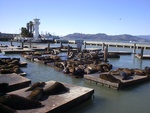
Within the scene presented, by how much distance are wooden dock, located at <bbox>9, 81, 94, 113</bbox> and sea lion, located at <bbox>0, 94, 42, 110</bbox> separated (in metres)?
0.19

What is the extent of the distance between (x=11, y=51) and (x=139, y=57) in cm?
1533

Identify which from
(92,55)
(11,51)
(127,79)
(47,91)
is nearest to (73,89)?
(47,91)

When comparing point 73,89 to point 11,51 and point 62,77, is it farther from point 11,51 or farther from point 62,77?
point 11,51

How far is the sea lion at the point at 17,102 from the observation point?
20.3 feet

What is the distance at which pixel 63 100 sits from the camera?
7.29 m

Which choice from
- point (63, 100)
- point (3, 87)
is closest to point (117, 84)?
point (63, 100)

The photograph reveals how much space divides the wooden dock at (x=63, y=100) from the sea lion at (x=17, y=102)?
0.63ft

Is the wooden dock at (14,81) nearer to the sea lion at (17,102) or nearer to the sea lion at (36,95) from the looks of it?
the sea lion at (36,95)

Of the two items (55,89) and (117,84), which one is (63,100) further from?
(117,84)

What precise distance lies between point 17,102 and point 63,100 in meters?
1.57

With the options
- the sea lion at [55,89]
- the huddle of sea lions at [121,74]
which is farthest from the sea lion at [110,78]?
the sea lion at [55,89]

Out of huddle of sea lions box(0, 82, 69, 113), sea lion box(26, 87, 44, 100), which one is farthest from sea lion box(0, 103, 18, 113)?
sea lion box(26, 87, 44, 100)

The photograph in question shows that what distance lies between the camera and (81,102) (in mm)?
8188

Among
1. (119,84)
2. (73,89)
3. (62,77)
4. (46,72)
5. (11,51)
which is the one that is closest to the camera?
(73,89)
